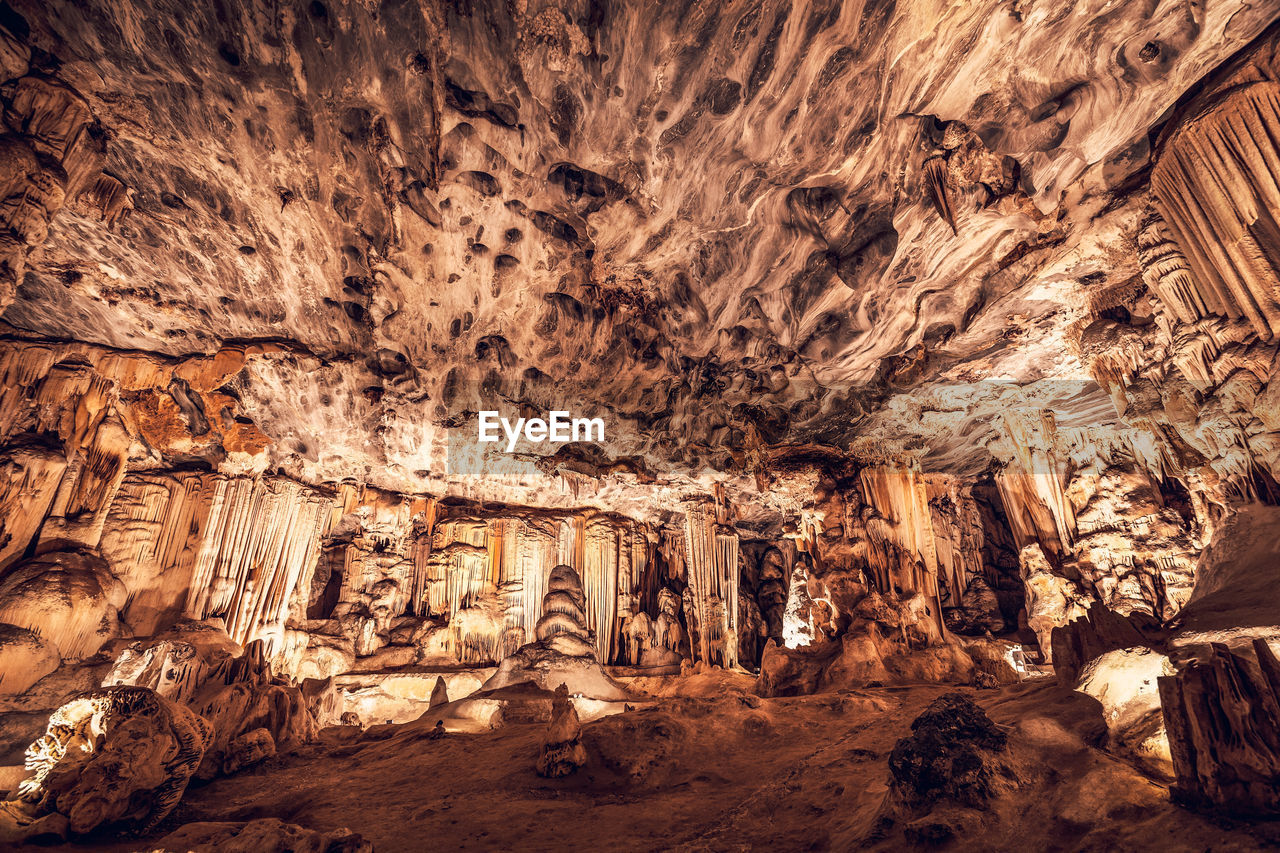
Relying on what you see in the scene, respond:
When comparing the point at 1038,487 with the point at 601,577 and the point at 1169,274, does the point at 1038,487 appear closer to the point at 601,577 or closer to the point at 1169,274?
the point at 1169,274

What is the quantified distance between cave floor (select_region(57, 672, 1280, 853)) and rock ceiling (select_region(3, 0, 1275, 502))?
5942 millimetres

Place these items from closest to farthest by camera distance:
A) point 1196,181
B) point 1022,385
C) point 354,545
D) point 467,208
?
point 1196,181 < point 467,208 < point 1022,385 < point 354,545

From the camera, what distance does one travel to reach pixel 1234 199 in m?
6.19

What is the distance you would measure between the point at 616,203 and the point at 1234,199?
22.9 ft

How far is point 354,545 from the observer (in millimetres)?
14680

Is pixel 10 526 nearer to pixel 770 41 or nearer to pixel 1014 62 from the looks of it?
pixel 770 41

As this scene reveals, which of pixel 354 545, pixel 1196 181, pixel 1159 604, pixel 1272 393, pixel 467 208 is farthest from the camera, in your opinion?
pixel 354 545

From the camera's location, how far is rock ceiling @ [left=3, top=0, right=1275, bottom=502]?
623 centimetres

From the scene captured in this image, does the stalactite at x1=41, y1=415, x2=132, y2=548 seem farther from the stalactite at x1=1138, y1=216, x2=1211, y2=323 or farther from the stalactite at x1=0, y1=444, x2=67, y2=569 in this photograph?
the stalactite at x1=1138, y1=216, x2=1211, y2=323

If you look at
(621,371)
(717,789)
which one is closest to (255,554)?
(621,371)

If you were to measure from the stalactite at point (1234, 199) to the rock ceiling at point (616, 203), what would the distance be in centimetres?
59

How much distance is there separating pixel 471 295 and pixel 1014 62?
7943 mm

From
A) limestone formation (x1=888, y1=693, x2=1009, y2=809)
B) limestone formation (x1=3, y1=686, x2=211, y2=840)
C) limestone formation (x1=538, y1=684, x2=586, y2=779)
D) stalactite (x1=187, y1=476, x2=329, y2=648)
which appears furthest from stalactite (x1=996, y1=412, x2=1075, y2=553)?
stalactite (x1=187, y1=476, x2=329, y2=648)

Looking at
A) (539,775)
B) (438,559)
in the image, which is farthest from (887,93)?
(438,559)
